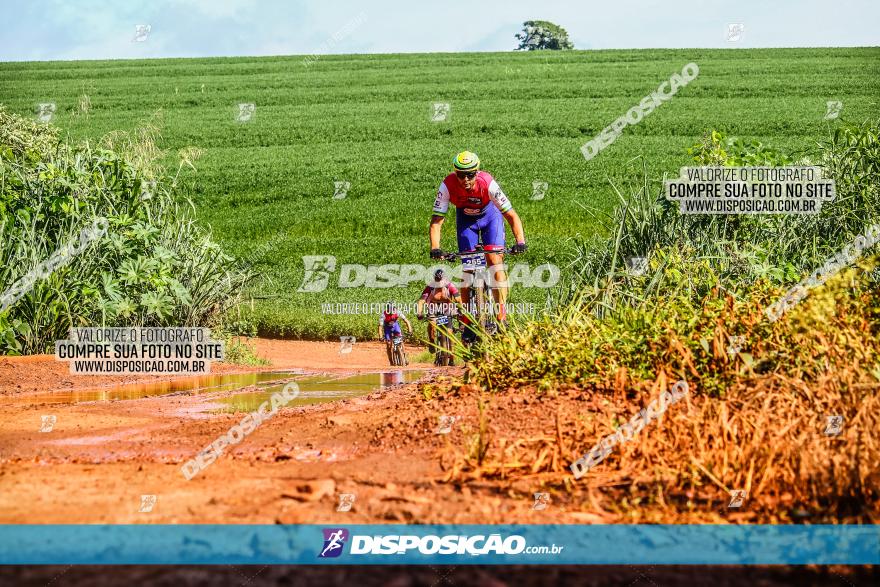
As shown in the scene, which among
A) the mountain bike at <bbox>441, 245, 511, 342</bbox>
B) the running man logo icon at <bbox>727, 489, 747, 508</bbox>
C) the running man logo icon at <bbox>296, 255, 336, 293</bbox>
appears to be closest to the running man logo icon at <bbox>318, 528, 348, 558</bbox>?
the running man logo icon at <bbox>727, 489, 747, 508</bbox>

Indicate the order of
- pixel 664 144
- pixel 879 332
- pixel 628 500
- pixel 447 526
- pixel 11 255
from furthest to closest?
pixel 664 144, pixel 11 255, pixel 879 332, pixel 628 500, pixel 447 526

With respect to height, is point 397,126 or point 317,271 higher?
point 397,126

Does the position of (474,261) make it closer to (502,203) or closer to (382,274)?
(502,203)

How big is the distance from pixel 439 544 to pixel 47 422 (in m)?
4.55

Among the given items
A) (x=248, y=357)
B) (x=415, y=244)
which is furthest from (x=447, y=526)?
(x=415, y=244)

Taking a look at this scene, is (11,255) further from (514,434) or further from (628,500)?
(628,500)

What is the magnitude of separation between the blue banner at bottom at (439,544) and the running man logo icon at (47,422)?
129 inches

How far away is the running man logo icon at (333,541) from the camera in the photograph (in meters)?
3.78

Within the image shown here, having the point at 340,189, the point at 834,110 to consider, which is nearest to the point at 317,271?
the point at 340,189

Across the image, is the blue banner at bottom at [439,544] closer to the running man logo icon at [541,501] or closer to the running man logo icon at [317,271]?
the running man logo icon at [541,501]

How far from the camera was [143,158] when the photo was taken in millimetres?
16344

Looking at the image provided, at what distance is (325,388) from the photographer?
9.70 metres

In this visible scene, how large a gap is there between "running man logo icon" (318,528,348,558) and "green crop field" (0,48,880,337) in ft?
43.7

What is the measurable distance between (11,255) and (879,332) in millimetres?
8768
